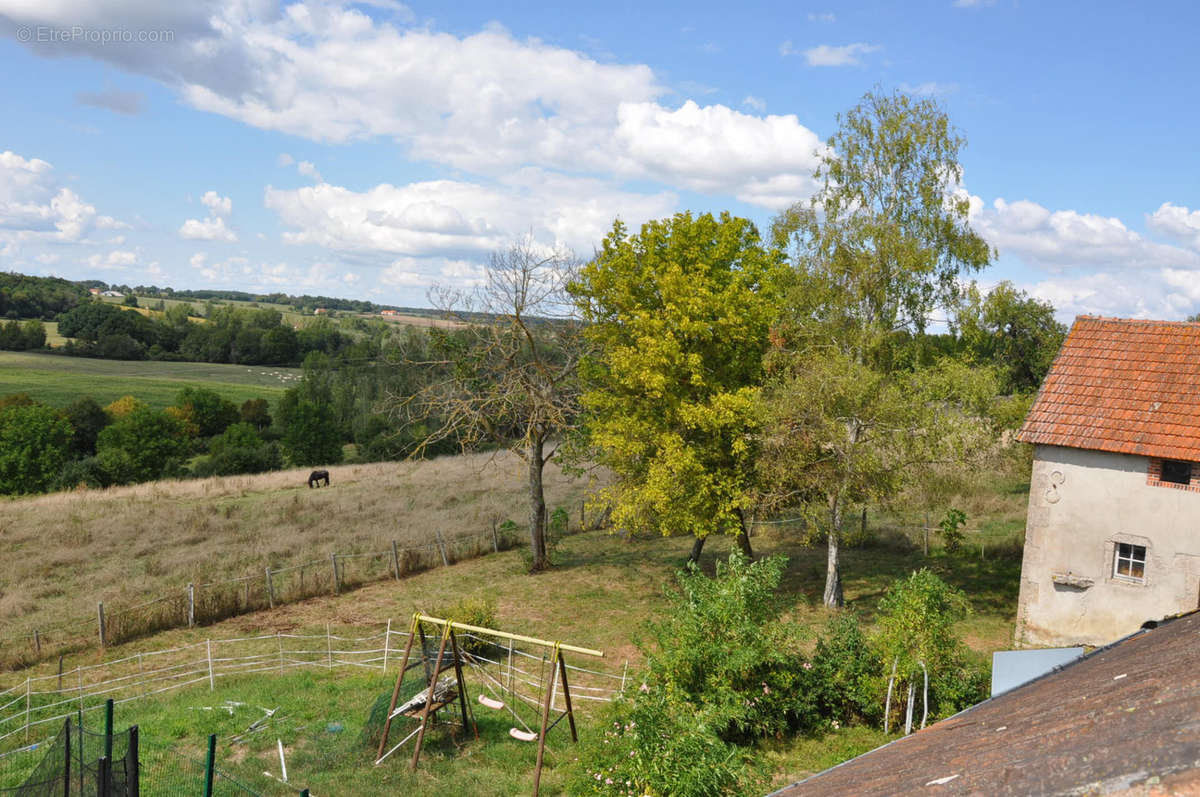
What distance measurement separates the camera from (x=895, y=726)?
14086 millimetres

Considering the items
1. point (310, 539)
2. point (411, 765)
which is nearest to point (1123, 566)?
point (411, 765)

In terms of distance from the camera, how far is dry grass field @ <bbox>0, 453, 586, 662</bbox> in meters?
23.2

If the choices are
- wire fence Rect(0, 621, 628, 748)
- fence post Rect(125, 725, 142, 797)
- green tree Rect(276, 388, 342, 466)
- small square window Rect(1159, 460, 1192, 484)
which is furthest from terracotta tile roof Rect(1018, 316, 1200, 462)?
green tree Rect(276, 388, 342, 466)

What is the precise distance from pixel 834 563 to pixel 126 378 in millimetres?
88111

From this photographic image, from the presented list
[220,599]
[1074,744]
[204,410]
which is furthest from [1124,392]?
[204,410]

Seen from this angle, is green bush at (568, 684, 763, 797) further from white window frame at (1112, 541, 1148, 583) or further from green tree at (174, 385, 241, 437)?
green tree at (174, 385, 241, 437)

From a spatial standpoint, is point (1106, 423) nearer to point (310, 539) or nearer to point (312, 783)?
point (312, 783)

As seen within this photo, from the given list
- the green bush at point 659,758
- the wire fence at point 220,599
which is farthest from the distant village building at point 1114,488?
the wire fence at point 220,599

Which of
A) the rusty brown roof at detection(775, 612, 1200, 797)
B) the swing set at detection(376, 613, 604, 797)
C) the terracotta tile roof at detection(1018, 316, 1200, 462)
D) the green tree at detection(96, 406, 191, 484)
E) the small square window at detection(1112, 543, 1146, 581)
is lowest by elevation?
the green tree at detection(96, 406, 191, 484)

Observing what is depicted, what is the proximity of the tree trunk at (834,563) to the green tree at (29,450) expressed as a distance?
171 feet

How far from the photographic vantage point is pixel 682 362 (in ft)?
70.2

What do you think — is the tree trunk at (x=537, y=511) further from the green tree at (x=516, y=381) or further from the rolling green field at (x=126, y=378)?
the rolling green field at (x=126, y=378)

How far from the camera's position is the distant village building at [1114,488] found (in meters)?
15.5

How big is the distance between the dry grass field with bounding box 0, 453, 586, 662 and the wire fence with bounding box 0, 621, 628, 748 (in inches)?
106
